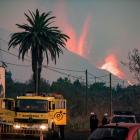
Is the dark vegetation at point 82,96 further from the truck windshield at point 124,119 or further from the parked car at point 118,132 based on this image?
the parked car at point 118,132

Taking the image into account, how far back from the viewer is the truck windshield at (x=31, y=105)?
22484 mm

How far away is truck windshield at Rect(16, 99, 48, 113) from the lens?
22.5 m

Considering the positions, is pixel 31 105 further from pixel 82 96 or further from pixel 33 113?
pixel 82 96

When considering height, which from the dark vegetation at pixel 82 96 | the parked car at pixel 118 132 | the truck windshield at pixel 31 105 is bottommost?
the parked car at pixel 118 132

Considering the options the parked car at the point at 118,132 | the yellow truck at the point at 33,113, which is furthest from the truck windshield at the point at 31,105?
the parked car at the point at 118,132

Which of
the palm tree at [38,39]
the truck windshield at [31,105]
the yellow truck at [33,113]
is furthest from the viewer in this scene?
the palm tree at [38,39]

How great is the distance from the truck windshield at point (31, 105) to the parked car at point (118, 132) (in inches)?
456

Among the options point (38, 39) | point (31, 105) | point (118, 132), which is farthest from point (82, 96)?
point (118, 132)

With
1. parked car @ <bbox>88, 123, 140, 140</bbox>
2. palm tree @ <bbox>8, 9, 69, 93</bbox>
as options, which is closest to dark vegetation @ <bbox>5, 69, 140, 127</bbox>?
palm tree @ <bbox>8, 9, 69, 93</bbox>

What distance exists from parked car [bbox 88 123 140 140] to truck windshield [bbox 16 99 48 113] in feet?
38.0

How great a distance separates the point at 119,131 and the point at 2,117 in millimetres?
14688

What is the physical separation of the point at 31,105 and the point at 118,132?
12.4 meters

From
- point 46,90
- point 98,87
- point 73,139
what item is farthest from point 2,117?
point 98,87

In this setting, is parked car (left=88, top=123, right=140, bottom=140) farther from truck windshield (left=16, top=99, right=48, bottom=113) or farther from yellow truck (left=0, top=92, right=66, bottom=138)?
truck windshield (left=16, top=99, right=48, bottom=113)
